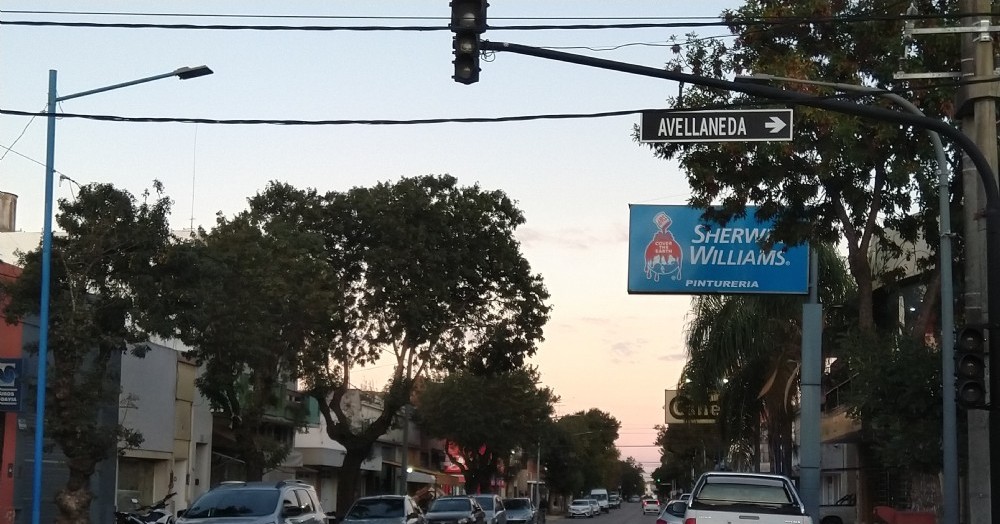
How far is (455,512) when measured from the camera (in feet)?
114

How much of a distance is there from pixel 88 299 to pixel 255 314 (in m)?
8.16

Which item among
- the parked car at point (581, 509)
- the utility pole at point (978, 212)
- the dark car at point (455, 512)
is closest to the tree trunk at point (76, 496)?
the dark car at point (455, 512)

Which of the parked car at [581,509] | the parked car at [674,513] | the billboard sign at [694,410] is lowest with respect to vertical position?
the parked car at [581,509]

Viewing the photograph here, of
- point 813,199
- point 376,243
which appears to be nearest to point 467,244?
point 376,243

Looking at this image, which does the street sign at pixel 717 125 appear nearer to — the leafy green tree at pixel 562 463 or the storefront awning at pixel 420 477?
the storefront awning at pixel 420 477

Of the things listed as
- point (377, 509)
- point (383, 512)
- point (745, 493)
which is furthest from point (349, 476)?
point (745, 493)

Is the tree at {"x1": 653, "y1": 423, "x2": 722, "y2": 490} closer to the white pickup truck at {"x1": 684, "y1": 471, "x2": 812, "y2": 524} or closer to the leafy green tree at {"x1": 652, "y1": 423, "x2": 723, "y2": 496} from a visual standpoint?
the leafy green tree at {"x1": 652, "y1": 423, "x2": 723, "y2": 496}

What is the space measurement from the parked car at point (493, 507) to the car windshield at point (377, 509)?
1261 cm

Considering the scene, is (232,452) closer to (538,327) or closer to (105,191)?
(538,327)

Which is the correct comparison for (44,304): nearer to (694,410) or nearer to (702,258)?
(702,258)

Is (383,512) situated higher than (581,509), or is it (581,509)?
(383,512)

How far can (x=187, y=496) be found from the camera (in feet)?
133

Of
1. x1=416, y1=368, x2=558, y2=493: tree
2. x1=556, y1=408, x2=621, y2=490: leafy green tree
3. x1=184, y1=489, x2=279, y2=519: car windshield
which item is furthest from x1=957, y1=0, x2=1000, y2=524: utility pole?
x1=556, y1=408, x2=621, y2=490: leafy green tree

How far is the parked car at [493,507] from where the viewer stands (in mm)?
40359
